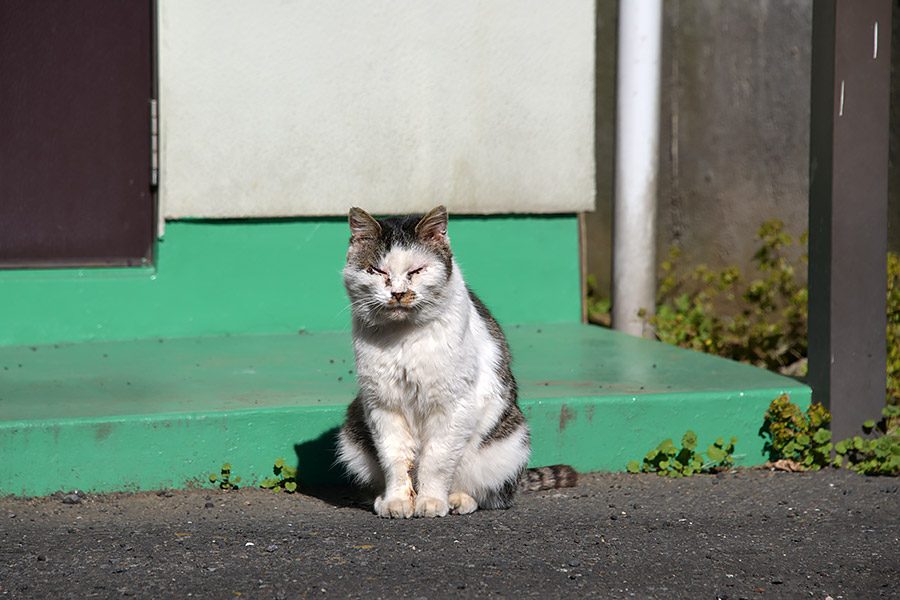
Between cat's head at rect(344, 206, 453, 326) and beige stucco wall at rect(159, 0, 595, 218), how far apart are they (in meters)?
2.27

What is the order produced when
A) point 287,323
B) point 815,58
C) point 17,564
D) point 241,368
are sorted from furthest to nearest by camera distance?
point 287,323 → point 241,368 → point 815,58 → point 17,564

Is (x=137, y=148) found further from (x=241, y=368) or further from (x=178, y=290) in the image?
(x=241, y=368)

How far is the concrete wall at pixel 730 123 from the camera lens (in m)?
6.74

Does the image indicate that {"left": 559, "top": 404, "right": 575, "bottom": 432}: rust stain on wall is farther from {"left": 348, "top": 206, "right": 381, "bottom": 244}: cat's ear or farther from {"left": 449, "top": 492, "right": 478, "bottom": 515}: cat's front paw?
{"left": 348, "top": 206, "right": 381, "bottom": 244}: cat's ear

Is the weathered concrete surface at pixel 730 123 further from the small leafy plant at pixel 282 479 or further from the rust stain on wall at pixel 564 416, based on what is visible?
the small leafy plant at pixel 282 479

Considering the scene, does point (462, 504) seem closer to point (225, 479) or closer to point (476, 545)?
point (476, 545)

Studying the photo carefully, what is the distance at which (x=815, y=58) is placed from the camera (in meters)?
4.21

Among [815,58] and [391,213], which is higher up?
[815,58]

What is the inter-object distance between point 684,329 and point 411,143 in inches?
78.8

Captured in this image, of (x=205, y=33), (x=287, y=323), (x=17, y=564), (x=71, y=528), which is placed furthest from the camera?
(x=287, y=323)

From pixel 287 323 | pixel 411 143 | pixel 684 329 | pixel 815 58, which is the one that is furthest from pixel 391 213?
pixel 815 58

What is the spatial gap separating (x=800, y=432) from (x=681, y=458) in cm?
52

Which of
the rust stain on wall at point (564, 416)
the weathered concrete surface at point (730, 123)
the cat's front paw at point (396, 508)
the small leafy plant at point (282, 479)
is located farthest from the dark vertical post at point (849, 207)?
the weathered concrete surface at point (730, 123)

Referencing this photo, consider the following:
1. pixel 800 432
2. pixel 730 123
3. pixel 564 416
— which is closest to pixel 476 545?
pixel 564 416
